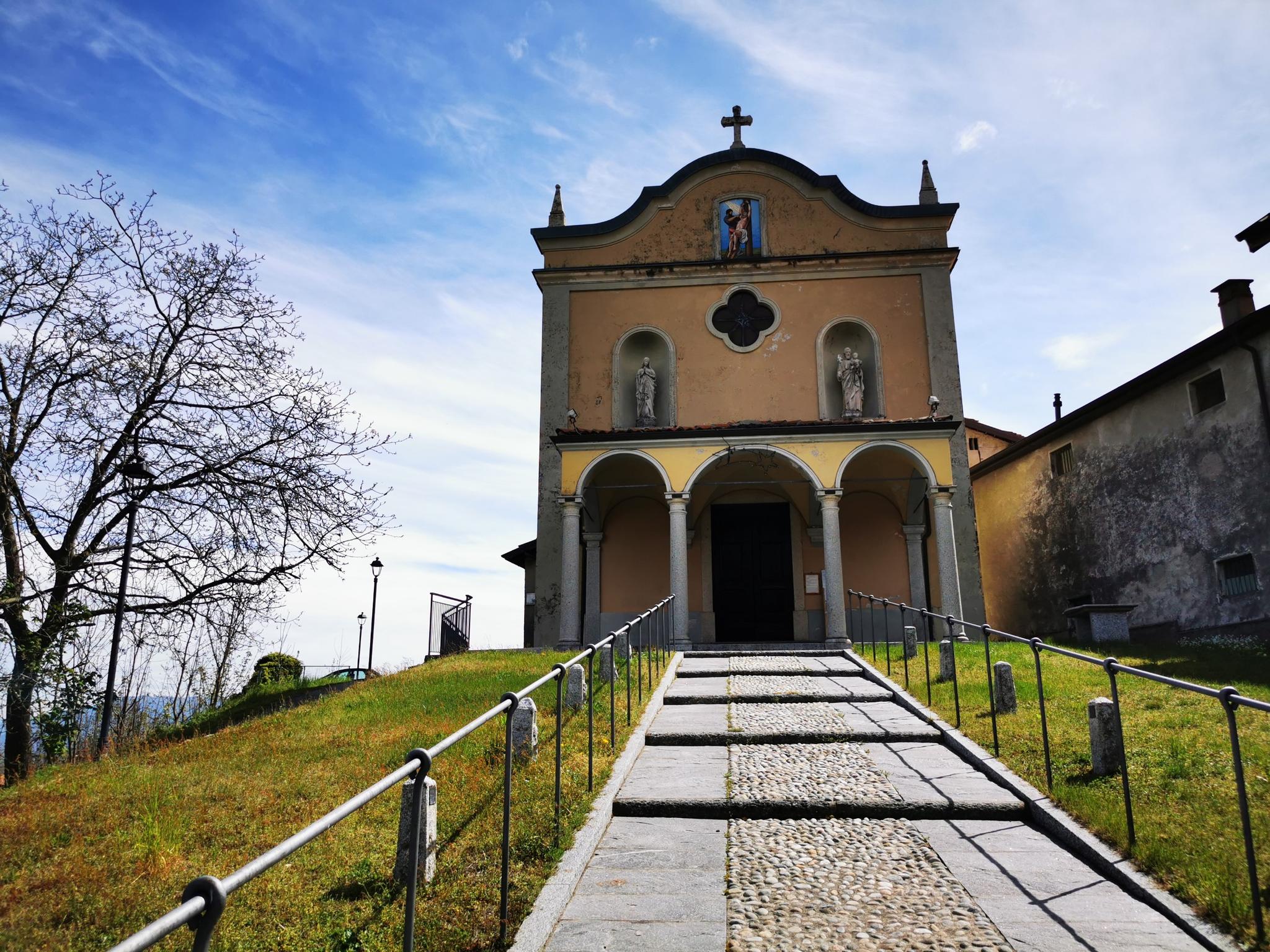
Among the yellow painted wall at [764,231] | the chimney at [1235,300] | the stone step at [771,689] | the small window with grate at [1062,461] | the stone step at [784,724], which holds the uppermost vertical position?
the yellow painted wall at [764,231]

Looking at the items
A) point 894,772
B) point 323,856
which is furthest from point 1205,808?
point 323,856

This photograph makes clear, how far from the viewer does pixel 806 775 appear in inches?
254

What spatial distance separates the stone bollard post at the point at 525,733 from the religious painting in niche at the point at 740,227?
49.1 feet

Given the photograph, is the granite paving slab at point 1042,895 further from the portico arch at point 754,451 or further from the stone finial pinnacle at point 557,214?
the stone finial pinnacle at point 557,214

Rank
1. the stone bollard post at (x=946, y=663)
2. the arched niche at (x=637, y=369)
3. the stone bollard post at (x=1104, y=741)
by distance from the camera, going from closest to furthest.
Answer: the stone bollard post at (x=1104, y=741)
the stone bollard post at (x=946, y=663)
the arched niche at (x=637, y=369)

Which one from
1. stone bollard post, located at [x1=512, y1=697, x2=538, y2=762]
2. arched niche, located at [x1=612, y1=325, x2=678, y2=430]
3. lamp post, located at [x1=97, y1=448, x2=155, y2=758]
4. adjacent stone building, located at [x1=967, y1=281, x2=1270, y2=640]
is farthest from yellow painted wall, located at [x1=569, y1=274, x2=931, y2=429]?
stone bollard post, located at [x1=512, y1=697, x2=538, y2=762]

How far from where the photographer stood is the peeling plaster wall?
48.0 ft

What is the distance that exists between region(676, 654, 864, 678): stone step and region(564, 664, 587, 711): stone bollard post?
2953 millimetres

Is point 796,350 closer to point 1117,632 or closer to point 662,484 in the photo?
point 662,484

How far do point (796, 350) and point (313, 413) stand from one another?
11163mm

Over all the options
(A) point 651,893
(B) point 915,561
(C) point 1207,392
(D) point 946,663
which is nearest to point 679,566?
(D) point 946,663

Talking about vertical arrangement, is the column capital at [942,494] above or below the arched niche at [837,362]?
below

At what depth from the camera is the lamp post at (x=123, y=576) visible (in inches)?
Result: 389

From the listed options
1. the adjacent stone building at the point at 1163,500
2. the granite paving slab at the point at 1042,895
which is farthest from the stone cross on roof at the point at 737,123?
the granite paving slab at the point at 1042,895
